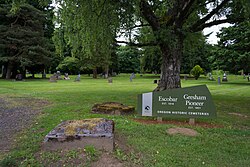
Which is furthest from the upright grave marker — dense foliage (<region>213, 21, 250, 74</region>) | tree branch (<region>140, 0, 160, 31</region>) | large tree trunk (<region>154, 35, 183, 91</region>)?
dense foliage (<region>213, 21, 250, 74</region>)

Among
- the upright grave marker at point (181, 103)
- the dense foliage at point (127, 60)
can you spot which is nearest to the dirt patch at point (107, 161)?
the upright grave marker at point (181, 103)

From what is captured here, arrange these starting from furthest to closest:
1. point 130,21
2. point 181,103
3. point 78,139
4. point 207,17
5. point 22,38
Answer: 1. point 22,38
2. point 207,17
3. point 130,21
4. point 181,103
5. point 78,139

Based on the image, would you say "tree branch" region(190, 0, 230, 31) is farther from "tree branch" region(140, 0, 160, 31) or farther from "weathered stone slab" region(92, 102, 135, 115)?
"weathered stone slab" region(92, 102, 135, 115)

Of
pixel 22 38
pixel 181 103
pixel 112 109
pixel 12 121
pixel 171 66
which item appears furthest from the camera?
pixel 22 38

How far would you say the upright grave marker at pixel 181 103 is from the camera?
6.70 meters

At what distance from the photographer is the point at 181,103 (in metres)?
6.82

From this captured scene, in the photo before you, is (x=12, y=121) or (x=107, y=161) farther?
(x=12, y=121)

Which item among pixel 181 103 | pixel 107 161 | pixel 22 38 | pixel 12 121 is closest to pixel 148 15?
pixel 181 103

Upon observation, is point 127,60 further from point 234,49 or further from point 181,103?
point 181,103

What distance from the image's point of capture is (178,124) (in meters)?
6.91

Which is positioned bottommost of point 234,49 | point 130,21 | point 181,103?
point 181,103

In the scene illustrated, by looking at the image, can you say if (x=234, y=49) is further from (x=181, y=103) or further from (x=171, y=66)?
(x=181, y=103)

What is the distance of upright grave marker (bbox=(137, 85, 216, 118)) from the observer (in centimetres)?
670

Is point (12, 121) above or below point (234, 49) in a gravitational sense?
below
